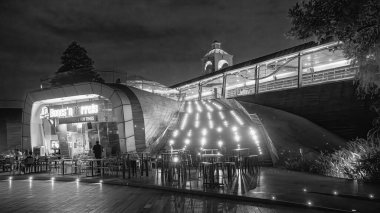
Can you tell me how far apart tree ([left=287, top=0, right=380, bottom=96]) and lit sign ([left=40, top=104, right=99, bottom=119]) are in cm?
1564

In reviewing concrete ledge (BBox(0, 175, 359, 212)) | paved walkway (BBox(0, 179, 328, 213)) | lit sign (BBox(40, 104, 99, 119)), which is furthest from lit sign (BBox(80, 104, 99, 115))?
paved walkway (BBox(0, 179, 328, 213))

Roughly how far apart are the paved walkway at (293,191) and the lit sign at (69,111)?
10812mm

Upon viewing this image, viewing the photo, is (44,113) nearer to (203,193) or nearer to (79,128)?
(79,128)

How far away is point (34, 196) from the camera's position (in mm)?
9852

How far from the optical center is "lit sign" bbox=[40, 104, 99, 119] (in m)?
21.7

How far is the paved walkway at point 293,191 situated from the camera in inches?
289

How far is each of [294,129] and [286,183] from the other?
976 cm

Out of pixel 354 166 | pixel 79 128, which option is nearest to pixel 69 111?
pixel 79 128

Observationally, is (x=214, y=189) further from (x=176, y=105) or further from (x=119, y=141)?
(x=176, y=105)

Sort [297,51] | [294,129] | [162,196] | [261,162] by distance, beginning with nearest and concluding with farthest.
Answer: [162,196], [261,162], [294,129], [297,51]

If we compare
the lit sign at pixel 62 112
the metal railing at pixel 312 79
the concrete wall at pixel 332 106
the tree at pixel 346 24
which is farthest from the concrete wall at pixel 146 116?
the tree at pixel 346 24

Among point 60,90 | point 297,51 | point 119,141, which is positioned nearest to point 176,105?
point 119,141

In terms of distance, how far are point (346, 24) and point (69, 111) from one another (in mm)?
20096

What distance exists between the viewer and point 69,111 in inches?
907
